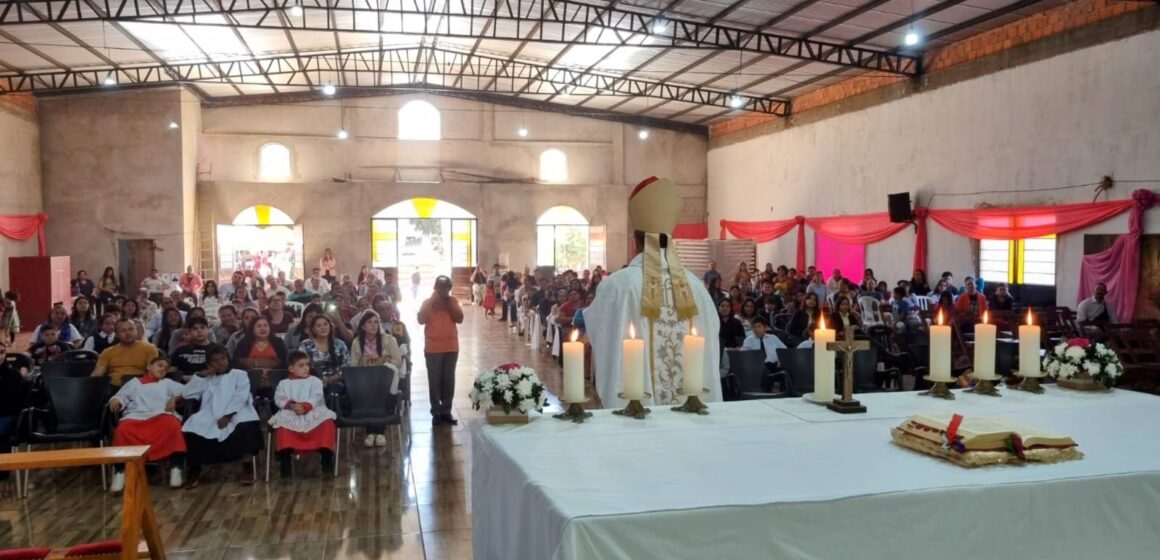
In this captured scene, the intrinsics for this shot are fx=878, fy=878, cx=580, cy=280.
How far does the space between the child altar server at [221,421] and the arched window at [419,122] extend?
62.1ft

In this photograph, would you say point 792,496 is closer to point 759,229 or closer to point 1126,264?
point 1126,264

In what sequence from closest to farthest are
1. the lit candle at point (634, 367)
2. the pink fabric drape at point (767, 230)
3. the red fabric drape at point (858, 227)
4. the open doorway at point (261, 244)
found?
the lit candle at point (634, 367), the red fabric drape at point (858, 227), the pink fabric drape at point (767, 230), the open doorway at point (261, 244)

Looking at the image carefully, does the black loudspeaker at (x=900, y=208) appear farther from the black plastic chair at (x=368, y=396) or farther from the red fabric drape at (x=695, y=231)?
the black plastic chair at (x=368, y=396)

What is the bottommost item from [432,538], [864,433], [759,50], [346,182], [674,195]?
[432,538]

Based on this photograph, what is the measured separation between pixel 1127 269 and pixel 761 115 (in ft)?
38.6

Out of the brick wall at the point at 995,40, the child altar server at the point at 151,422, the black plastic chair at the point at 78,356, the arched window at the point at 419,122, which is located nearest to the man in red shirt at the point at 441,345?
the child altar server at the point at 151,422

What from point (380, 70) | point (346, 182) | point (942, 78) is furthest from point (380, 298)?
point (346, 182)

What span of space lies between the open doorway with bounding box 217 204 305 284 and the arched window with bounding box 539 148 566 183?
7.02m

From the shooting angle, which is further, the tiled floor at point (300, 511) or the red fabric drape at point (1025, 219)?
the red fabric drape at point (1025, 219)

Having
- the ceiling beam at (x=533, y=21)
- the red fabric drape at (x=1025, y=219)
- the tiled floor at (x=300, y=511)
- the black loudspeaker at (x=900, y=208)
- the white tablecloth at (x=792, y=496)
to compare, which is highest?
the ceiling beam at (x=533, y=21)

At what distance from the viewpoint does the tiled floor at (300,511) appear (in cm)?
493

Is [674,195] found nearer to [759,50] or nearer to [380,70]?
[759,50]

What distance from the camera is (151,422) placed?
6160mm

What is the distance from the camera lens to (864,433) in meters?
3.06
